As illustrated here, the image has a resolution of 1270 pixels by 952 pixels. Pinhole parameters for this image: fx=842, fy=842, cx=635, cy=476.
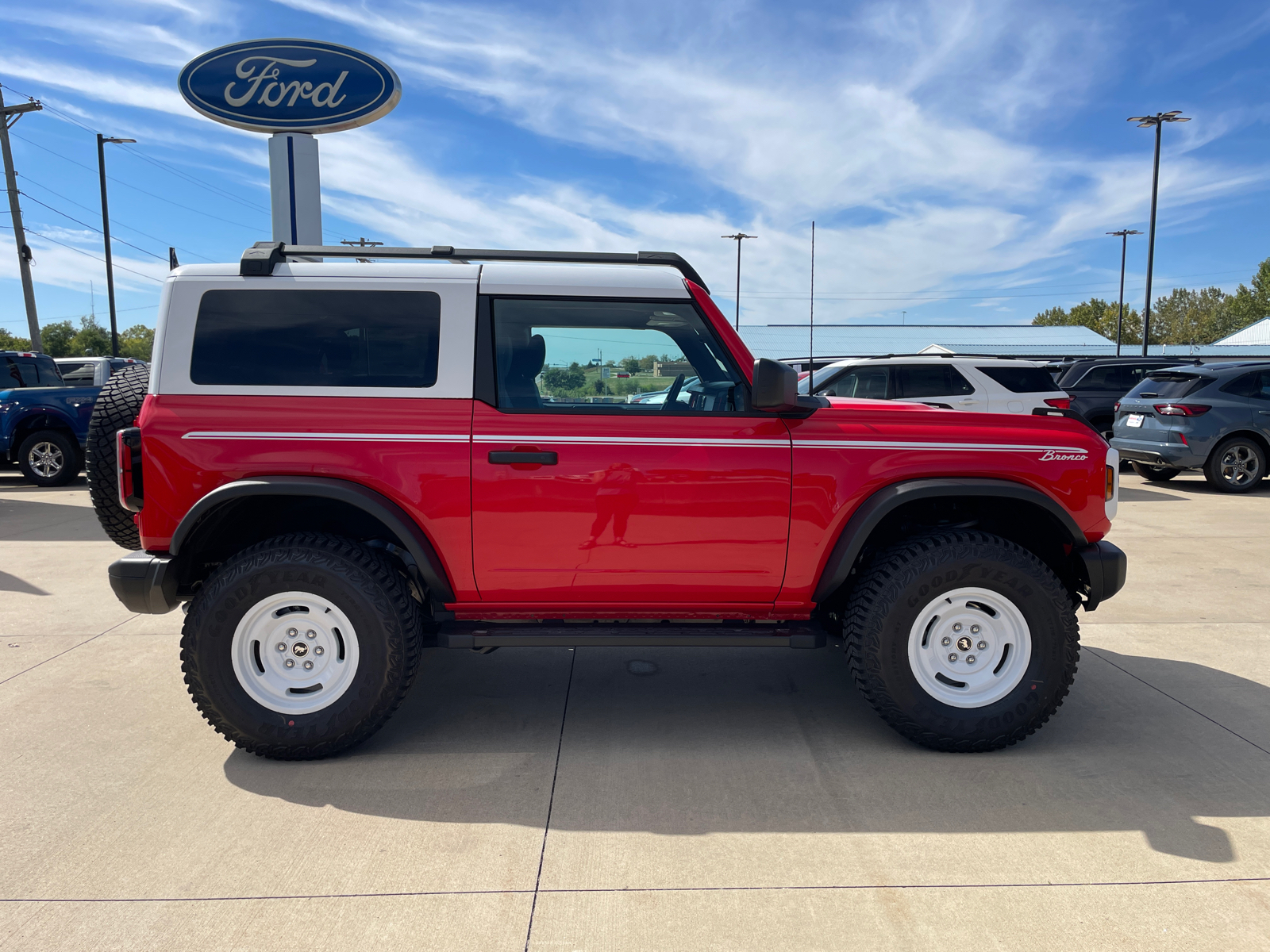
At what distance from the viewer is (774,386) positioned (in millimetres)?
3275

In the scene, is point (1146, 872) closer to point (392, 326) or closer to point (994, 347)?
point (392, 326)

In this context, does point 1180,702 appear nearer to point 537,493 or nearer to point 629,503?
point 629,503

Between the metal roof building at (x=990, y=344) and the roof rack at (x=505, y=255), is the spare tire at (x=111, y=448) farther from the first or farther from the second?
the metal roof building at (x=990, y=344)

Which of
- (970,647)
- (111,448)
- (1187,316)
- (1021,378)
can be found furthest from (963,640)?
(1187,316)

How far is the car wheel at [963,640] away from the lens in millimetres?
3438

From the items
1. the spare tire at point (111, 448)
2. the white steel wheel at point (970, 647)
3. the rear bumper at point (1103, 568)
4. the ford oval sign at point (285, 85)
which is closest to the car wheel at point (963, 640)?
the white steel wheel at point (970, 647)

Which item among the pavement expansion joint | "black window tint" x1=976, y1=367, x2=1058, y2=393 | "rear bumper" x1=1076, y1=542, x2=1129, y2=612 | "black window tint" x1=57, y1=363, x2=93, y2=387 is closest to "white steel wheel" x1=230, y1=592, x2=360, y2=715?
"rear bumper" x1=1076, y1=542, x2=1129, y2=612

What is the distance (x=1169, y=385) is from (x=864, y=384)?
4.61 meters

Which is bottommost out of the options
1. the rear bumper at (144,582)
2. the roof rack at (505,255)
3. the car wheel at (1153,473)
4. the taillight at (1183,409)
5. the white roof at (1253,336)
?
the car wheel at (1153,473)

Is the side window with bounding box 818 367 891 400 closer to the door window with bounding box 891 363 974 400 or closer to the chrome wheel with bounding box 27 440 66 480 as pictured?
the door window with bounding box 891 363 974 400

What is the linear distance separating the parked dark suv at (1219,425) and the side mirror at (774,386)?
9.90 meters

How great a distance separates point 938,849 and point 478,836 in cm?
154

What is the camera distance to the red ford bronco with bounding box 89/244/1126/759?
131 inches

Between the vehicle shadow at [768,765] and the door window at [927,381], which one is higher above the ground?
the door window at [927,381]
